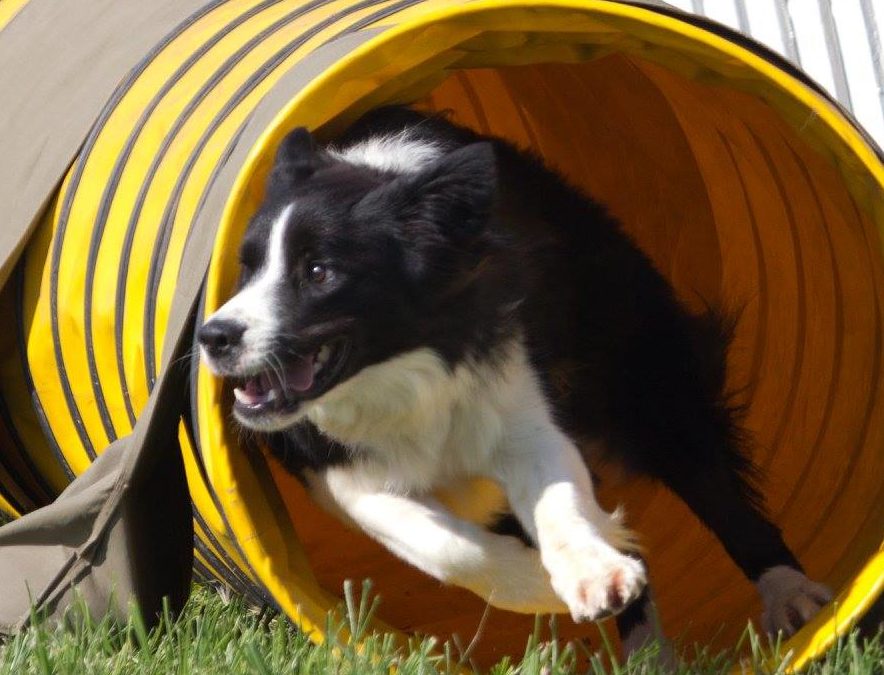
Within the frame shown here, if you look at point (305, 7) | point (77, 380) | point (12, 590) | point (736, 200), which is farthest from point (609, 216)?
point (12, 590)

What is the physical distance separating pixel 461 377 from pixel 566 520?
21.3 inches

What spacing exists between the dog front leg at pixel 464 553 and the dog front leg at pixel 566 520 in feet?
0.31

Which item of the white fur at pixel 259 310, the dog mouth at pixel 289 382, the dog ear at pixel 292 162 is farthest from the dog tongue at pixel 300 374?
the dog ear at pixel 292 162

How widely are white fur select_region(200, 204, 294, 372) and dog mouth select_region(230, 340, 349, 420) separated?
3.1 inches

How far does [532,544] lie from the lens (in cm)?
441

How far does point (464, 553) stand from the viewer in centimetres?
420

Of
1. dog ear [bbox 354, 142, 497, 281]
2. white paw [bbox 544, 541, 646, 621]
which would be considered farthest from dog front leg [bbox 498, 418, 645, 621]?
dog ear [bbox 354, 142, 497, 281]

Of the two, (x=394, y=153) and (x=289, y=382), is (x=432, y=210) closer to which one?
(x=394, y=153)

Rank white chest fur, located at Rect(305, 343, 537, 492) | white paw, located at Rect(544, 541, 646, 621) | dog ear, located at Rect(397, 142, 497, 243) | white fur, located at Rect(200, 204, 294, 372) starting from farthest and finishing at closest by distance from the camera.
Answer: white chest fur, located at Rect(305, 343, 537, 492) < dog ear, located at Rect(397, 142, 497, 243) < white fur, located at Rect(200, 204, 294, 372) < white paw, located at Rect(544, 541, 646, 621)

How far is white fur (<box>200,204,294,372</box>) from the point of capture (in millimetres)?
3973

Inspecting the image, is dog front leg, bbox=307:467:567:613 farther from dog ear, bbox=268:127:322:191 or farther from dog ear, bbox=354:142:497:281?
dog ear, bbox=268:127:322:191

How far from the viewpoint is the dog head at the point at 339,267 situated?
409 cm

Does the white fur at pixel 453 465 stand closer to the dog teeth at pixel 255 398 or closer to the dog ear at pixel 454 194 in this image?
the dog teeth at pixel 255 398

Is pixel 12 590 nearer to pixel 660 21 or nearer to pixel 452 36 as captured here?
pixel 452 36
